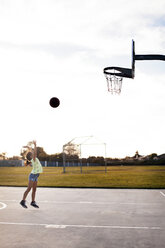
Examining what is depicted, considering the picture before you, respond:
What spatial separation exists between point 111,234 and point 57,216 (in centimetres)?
227

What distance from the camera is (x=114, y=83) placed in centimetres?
1022

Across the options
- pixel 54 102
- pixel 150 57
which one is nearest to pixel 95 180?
pixel 54 102

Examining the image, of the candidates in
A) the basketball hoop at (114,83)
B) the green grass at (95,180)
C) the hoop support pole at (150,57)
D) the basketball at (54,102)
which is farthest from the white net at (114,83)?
the green grass at (95,180)

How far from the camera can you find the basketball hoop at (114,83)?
1014cm

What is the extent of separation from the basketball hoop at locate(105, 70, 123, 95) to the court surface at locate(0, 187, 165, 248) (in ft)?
12.3

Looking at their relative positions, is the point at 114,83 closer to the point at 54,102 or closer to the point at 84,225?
the point at 54,102

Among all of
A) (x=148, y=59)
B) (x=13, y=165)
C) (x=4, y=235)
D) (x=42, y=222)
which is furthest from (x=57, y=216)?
(x=13, y=165)

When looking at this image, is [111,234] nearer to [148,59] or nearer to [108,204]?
[108,204]

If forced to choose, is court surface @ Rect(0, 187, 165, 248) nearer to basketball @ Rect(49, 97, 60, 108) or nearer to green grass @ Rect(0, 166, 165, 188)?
basketball @ Rect(49, 97, 60, 108)

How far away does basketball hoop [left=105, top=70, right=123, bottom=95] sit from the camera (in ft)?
33.3

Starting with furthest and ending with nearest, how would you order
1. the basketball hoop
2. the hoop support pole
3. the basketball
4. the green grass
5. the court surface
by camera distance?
the green grass, the basketball, the basketball hoop, the hoop support pole, the court surface

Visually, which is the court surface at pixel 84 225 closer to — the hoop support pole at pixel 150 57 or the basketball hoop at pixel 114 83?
the basketball hoop at pixel 114 83

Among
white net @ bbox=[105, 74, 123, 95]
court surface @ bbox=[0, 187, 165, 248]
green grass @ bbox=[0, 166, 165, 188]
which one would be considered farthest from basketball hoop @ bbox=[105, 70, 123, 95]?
green grass @ bbox=[0, 166, 165, 188]

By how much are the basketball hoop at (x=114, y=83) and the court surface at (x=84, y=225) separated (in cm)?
376
